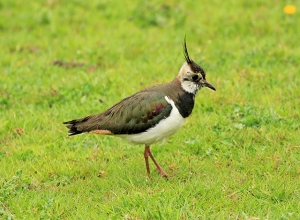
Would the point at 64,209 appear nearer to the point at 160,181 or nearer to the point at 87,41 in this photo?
the point at 160,181

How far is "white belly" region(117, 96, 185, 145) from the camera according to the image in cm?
615

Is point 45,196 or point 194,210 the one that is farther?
point 45,196

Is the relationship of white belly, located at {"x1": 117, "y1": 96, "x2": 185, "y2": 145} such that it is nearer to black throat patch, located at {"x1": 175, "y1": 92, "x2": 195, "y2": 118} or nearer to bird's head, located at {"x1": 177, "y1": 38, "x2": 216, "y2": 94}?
black throat patch, located at {"x1": 175, "y1": 92, "x2": 195, "y2": 118}

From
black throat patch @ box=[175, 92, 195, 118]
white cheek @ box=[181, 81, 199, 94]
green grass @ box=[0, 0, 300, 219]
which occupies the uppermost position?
white cheek @ box=[181, 81, 199, 94]

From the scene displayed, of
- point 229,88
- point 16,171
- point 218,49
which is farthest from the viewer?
point 218,49

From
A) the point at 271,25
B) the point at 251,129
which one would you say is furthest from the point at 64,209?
the point at 271,25

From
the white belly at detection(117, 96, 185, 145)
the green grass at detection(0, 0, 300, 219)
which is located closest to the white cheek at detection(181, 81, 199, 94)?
the white belly at detection(117, 96, 185, 145)

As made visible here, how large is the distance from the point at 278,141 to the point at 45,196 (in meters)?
2.90

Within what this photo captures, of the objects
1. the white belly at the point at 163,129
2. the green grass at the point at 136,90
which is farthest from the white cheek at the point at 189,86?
the green grass at the point at 136,90

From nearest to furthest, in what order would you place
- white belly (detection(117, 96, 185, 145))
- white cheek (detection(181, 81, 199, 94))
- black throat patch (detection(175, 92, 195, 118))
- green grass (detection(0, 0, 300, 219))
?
green grass (detection(0, 0, 300, 219)) < white belly (detection(117, 96, 185, 145)) < black throat patch (detection(175, 92, 195, 118)) < white cheek (detection(181, 81, 199, 94))

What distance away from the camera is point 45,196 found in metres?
6.04

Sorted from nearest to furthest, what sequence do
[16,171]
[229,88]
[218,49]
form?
[16,171] < [229,88] < [218,49]

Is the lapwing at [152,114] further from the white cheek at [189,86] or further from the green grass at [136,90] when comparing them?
the green grass at [136,90]

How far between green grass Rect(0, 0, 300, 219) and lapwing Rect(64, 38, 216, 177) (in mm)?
504
